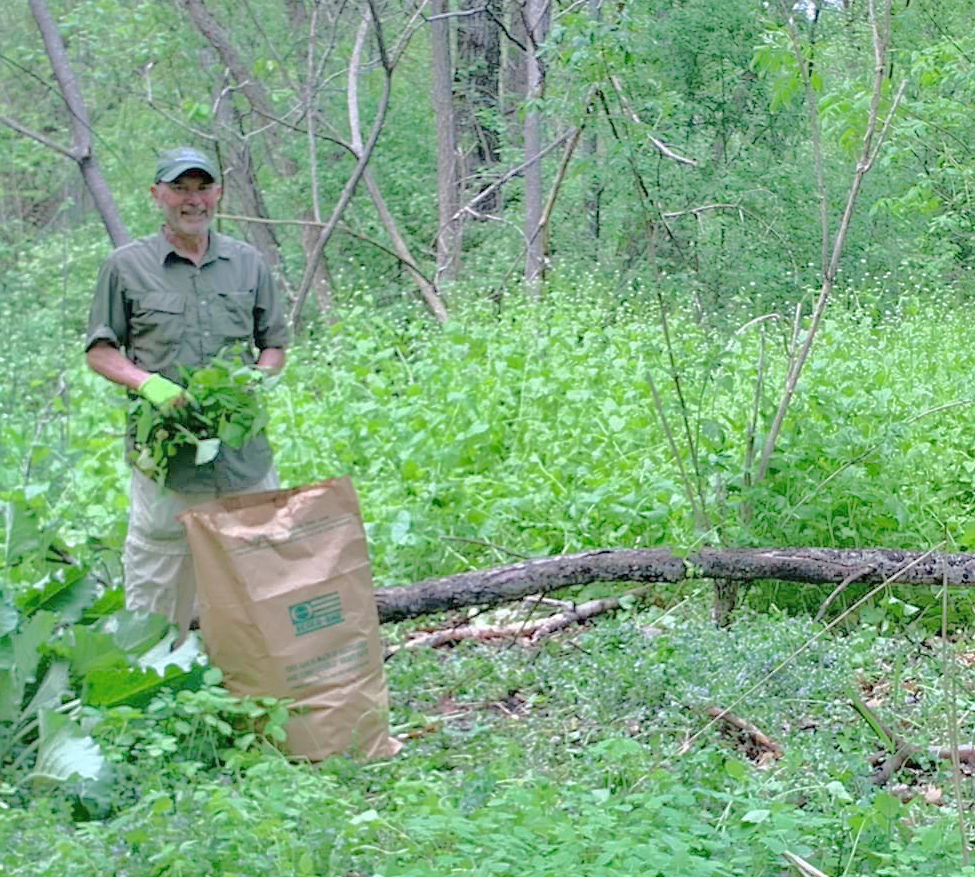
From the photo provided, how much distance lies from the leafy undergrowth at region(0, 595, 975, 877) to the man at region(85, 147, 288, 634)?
80cm

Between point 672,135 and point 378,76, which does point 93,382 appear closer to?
point 672,135

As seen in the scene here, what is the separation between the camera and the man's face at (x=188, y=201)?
4445 millimetres

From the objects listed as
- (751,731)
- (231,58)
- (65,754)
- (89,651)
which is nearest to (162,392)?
(89,651)

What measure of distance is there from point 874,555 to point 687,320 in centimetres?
513

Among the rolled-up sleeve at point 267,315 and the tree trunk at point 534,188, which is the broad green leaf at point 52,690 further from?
the tree trunk at point 534,188

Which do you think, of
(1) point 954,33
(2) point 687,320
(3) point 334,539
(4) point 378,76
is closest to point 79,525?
(3) point 334,539

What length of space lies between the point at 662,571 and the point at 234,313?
1.76 metres

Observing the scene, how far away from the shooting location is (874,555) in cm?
514

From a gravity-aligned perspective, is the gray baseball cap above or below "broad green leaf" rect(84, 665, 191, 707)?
above

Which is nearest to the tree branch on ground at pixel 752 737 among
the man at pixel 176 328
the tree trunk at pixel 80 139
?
the man at pixel 176 328

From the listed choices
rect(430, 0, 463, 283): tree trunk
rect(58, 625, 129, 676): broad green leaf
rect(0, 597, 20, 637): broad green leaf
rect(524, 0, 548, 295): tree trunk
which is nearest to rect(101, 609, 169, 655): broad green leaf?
rect(58, 625, 129, 676): broad green leaf

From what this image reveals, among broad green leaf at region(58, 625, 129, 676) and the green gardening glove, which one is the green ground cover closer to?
broad green leaf at region(58, 625, 129, 676)

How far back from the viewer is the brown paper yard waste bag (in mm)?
4098

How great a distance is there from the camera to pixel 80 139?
7.74 meters
